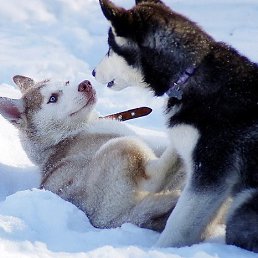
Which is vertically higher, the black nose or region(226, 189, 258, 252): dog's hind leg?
region(226, 189, 258, 252): dog's hind leg

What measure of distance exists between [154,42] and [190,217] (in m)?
1.16

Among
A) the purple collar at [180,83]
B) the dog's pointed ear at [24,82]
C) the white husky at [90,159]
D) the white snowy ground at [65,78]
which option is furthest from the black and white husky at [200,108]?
the dog's pointed ear at [24,82]

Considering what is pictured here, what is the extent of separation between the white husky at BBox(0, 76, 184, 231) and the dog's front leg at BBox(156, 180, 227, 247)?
0.34m

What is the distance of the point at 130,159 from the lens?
15.1 ft

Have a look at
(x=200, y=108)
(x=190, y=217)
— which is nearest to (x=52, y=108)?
(x=200, y=108)

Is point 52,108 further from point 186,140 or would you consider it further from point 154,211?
point 186,140

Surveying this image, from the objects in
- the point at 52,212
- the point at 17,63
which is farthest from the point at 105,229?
the point at 17,63

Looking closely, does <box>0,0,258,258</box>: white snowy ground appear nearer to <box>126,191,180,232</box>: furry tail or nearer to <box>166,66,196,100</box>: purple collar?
<box>126,191,180,232</box>: furry tail

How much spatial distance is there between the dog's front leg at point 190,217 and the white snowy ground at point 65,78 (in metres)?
0.15

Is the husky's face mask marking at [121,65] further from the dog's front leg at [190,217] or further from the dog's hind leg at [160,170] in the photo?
the dog's front leg at [190,217]

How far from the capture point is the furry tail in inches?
171

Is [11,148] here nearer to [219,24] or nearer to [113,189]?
[113,189]

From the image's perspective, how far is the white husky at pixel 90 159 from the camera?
446 cm

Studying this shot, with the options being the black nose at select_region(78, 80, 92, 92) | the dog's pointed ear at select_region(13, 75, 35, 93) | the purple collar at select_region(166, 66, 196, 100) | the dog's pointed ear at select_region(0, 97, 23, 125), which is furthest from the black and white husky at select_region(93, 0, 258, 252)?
the dog's pointed ear at select_region(13, 75, 35, 93)
